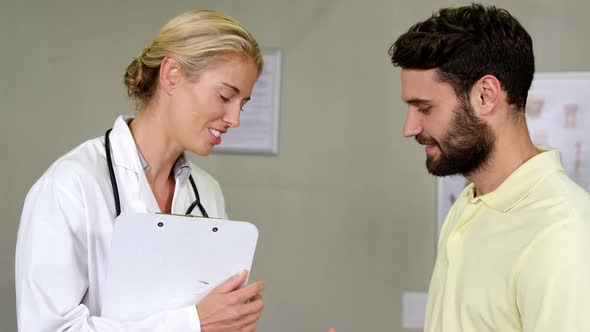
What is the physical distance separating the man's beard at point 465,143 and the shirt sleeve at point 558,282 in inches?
9.6

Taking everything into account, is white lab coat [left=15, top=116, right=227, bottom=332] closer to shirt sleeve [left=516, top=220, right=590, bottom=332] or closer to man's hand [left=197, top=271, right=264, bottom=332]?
man's hand [left=197, top=271, right=264, bottom=332]

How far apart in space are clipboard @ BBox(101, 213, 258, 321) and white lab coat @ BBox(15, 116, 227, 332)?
35 mm

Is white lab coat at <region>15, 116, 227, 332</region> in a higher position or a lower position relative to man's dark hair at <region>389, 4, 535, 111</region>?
lower

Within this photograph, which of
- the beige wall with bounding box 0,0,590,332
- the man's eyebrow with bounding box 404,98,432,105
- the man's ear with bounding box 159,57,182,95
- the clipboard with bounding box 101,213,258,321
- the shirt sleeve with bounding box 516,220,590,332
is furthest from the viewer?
the beige wall with bounding box 0,0,590,332

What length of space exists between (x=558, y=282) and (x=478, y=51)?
503mm

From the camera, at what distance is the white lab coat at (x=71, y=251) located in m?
1.31

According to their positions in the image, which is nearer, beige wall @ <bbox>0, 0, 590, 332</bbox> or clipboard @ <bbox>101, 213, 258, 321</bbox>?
clipboard @ <bbox>101, 213, 258, 321</bbox>

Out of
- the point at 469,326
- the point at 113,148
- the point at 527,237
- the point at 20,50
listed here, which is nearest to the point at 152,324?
the point at 113,148

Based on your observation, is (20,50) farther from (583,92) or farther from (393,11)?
(583,92)

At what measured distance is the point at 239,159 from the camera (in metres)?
2.68

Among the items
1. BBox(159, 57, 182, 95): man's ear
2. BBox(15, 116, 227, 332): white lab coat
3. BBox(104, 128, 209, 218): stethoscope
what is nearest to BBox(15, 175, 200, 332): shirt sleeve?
BBox(15, 116, 227, 332): white lab coat

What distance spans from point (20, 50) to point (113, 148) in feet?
5.14

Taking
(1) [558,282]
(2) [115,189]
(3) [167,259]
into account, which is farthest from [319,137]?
(1) [558,282]

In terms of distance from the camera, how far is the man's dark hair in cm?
137
